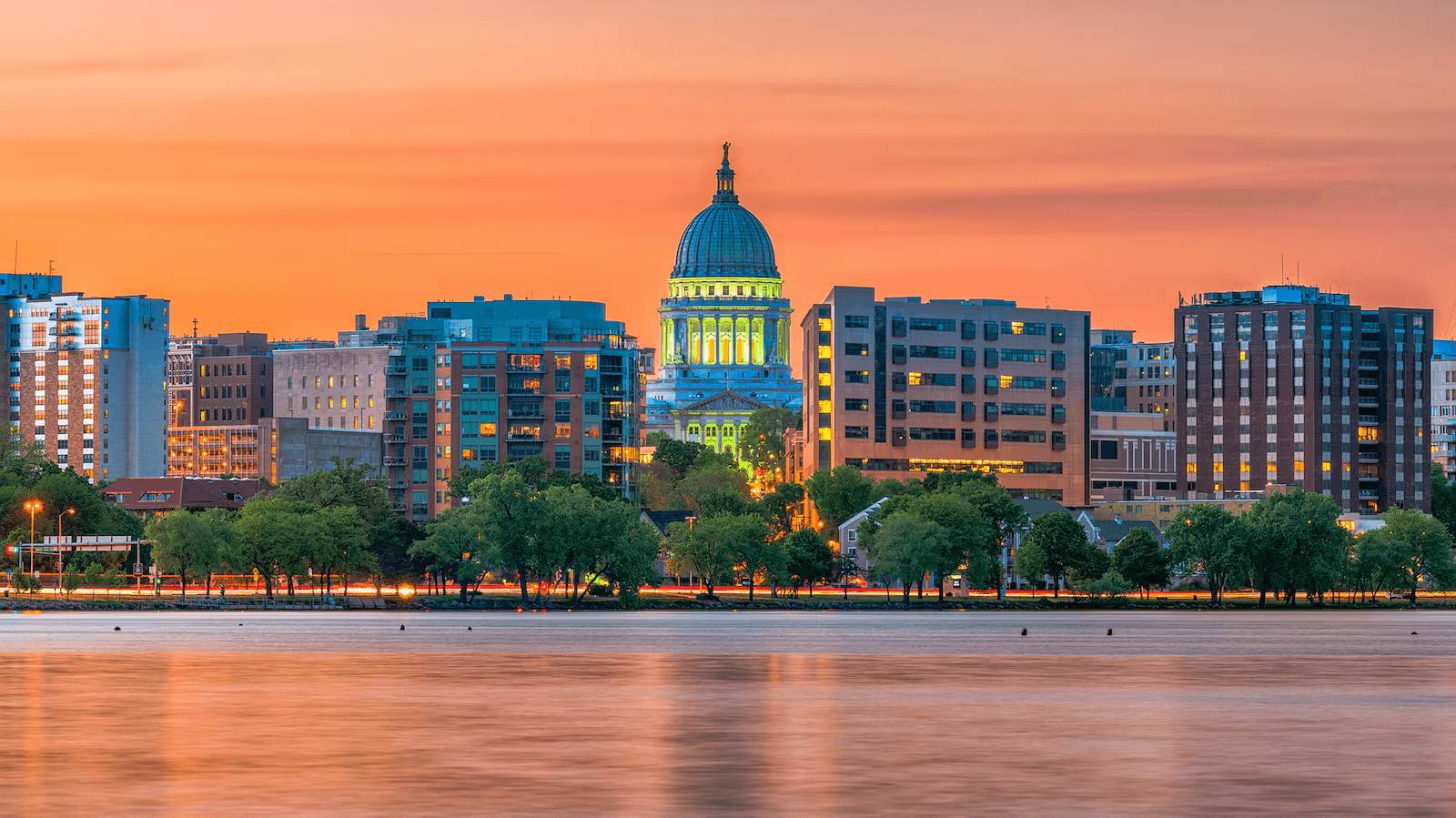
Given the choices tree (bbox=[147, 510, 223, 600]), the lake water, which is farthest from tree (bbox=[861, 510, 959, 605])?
the lake water

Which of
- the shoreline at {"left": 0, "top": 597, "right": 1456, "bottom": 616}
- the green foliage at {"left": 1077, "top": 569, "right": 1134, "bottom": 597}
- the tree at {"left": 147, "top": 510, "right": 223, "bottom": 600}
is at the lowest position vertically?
the shoreline at {"left": 0, "top": 597, "right": 1456, "bottom": 616}

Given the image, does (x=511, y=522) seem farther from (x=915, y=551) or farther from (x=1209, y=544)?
(x=1209, y=544)

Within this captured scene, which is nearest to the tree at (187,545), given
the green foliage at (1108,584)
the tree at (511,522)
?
the tree at (511,522)

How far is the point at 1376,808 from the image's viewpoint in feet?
138

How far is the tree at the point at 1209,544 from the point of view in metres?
192

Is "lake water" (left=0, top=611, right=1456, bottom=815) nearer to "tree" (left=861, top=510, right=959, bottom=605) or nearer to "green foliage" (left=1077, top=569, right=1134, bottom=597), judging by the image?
"tree" (left=861, top=510, right=959, bottom=605)

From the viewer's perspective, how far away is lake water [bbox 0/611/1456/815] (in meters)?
43.4

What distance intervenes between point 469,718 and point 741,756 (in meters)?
11.8

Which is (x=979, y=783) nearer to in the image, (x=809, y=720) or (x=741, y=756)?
(x=741, y=756)

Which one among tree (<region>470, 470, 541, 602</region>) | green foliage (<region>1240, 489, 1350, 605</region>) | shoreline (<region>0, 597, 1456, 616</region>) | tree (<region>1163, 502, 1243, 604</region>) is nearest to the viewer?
tree (<region>470, 470, 541, 602</region>)

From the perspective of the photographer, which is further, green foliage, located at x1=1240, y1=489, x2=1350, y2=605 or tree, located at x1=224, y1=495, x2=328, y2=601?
green foliage, located at x1=1240, y1=489, x2=1350, y2=605

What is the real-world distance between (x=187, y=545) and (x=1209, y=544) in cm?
8499

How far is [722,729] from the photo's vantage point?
194ft

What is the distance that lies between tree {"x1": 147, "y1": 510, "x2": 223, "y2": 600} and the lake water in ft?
250
